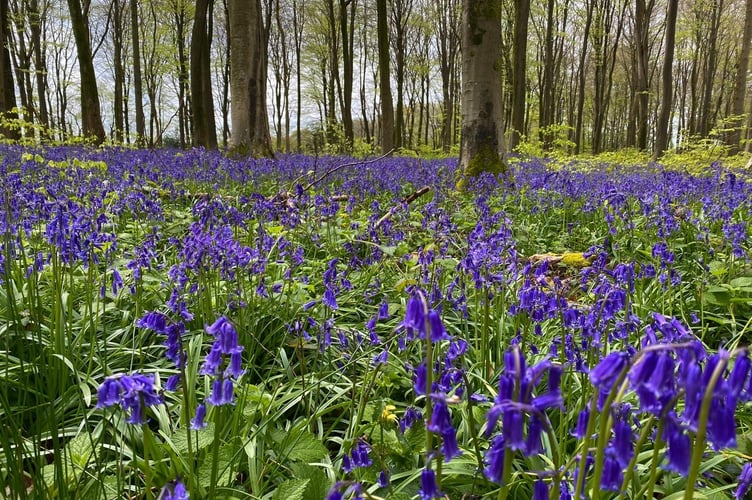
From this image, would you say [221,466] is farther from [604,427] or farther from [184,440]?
[604,427]

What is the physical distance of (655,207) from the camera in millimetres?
5250

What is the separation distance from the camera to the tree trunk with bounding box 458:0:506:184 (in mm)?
8031

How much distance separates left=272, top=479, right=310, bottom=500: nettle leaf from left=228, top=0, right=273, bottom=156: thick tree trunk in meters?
10.2

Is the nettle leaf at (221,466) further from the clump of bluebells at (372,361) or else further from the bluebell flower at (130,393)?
the bluebell flower at (130,393)

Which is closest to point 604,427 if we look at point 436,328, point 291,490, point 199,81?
point 436,328

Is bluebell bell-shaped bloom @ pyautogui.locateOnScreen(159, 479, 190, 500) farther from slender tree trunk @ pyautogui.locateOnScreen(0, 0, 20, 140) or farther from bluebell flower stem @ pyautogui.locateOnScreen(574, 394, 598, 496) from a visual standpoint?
slender tree trunk @ pyautogui.locateOnScreen(0, 0, 20, 140)

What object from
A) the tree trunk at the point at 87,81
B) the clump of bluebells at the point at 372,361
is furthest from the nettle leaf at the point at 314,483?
the tree trunk at the point at 87,81

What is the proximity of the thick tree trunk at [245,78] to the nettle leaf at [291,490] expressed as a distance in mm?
10244

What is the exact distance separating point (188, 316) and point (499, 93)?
7.45 m

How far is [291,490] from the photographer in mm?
1612

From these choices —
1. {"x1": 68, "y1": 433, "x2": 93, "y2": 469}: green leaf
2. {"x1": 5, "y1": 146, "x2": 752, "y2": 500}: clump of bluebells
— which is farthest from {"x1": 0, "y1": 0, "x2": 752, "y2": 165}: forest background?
{"x1": 68, "y1": 433, "x2": 93, "y2": 469}: green leaf

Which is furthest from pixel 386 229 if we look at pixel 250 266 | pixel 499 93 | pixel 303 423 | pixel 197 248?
pixel 499 93

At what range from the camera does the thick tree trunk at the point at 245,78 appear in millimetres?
11125

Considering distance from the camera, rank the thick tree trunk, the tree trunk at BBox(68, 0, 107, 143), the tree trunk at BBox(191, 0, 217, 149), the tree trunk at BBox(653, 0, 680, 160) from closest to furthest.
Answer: the thick tree trunk, the tree trunk at BBox(68, 0, 107, 143), the tree trunk at BBox(653, 0, 680, 160), the tree trunk at BBox(191, 0, 217, 149)
